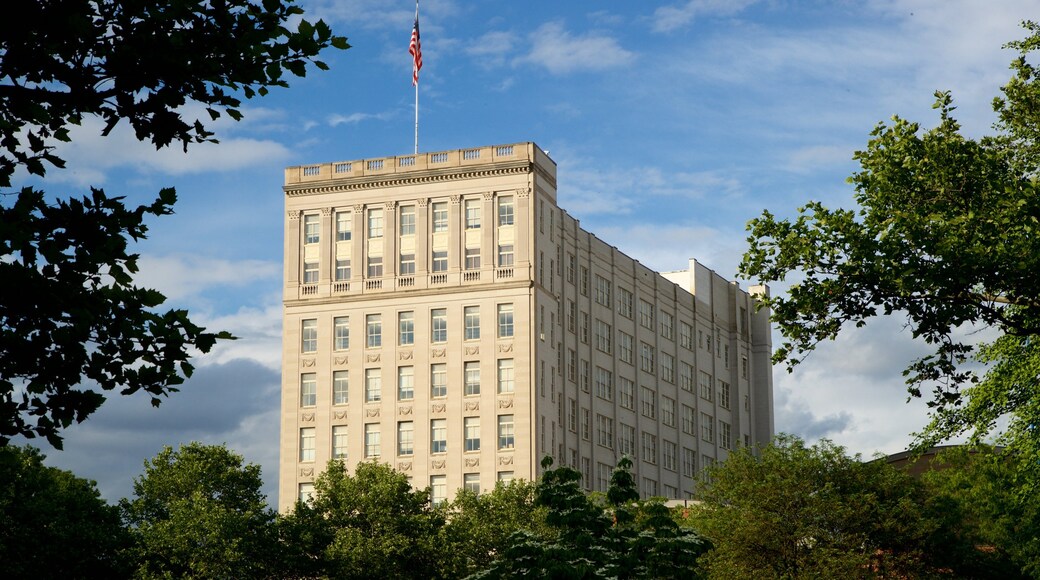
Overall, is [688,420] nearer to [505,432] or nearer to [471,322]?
[505,432]

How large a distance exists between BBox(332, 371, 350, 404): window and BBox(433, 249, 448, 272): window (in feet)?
35.0

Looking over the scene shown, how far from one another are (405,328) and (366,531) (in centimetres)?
3813

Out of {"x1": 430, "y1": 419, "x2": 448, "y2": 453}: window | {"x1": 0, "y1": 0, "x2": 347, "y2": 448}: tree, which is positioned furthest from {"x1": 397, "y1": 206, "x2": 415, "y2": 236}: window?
{"x1": 0, "y1": 0, "x2": 347, "y2": 448}: tree

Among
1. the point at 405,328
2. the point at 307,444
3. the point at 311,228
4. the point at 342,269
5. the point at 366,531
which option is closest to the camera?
the point at 366,531

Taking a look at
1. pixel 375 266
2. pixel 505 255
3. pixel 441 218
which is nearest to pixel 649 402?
pixel 505 255

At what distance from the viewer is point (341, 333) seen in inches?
4719

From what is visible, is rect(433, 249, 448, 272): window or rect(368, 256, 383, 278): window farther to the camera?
rect(368, 256, 383, 278): window

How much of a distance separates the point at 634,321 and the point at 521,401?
2290cm

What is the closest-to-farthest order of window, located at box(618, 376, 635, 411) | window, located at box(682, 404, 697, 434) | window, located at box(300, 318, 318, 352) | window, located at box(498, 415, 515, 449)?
window, located at box(498, 415, 515, 449)
window, located at box(300, 318, 318, 352)
window, located at box(618, 376, 635, 411)
window, located at box(682, 404, 697, 434)

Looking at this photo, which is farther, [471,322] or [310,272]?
[310,272]

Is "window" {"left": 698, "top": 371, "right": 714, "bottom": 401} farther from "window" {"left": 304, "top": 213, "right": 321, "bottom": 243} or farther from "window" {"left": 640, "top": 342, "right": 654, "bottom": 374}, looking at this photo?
"window" {"left": 304, "top": 213, "right": 321, "bottom": 243}

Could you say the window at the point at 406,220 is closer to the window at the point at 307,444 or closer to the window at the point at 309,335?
the window at the point at 309,335

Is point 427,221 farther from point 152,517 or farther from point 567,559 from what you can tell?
point 567,559

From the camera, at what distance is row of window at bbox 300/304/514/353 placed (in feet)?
380
